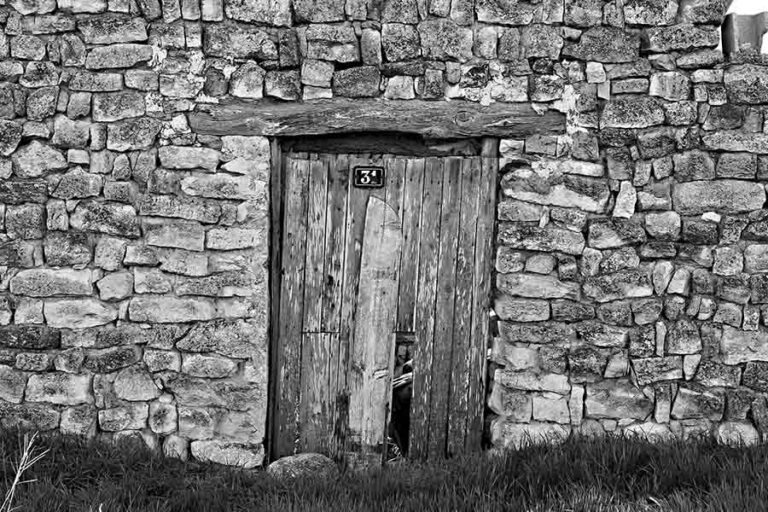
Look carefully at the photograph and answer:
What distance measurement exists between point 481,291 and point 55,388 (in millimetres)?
2489

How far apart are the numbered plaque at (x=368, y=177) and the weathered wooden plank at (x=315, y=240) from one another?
17cm

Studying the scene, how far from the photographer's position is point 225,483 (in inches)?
169

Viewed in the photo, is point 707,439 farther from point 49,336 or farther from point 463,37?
point 49,336

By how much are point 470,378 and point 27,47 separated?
3139 millimetres

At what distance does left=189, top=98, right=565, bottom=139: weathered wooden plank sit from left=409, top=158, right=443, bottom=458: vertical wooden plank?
28cm

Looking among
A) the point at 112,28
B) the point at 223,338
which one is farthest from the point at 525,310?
the point at 112,28

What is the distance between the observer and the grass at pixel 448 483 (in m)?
3.64

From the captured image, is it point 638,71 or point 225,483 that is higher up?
point 638,71

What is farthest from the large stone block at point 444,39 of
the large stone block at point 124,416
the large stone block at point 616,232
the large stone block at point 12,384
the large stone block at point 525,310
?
the large stone block at point 12,384

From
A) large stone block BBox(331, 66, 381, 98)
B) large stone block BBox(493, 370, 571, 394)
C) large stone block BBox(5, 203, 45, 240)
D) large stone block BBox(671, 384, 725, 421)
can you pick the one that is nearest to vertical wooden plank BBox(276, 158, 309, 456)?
large stone block BBox(331, 66, 381, 98)

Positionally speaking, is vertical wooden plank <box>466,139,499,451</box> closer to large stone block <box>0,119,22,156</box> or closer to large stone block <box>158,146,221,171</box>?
large stone block <box>158,146,221,171</box>

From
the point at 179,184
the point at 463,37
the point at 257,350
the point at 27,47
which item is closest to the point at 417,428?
the point at 257,350

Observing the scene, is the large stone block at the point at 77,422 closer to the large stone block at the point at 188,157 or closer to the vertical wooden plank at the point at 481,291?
the large stone block at the point at 188,157

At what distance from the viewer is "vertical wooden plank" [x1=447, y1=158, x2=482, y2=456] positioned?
15.8 ft
